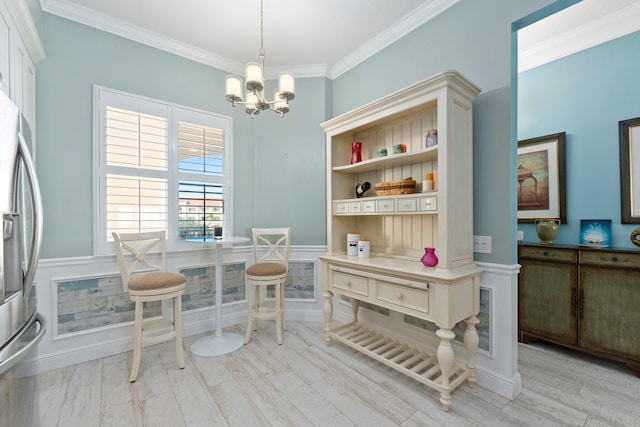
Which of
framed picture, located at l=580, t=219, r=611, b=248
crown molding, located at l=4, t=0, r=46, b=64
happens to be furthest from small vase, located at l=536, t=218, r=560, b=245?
crown molding, located at l=4, t=0, r=46, b=64

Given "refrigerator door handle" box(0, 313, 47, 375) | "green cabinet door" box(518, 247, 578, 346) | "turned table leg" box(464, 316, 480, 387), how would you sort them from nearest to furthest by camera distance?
"refrigerator door handle" box(0, 313, 47, 375)
"turned table leg" box(464, 316, 480, 387)
"green cabinet door" box(518, 247, 578, 346)

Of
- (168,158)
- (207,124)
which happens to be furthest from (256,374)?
(207,124)

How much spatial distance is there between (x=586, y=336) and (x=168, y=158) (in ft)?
13.5

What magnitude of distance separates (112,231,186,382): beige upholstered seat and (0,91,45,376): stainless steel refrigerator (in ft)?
3.07

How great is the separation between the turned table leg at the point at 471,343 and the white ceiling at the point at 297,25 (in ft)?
8.19

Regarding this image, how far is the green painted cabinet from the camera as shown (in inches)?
83.8

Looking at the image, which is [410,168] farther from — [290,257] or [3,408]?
[3,408]

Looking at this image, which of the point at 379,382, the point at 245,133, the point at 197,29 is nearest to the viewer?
the point at 379,382

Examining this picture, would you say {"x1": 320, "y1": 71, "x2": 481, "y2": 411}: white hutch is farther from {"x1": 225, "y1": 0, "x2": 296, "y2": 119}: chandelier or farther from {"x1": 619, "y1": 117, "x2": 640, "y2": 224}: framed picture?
{"x1": 619, "y1": 117, "x2": 640, "y2": 224}: framed picture

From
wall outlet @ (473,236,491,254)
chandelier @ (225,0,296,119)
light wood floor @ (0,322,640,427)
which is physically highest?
chandelier @ (225,0,296,119)

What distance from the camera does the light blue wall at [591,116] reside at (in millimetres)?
2463

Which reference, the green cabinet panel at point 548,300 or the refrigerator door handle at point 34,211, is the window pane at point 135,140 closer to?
the refrigerator door handle at point 34,211

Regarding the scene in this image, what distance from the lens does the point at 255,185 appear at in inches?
134

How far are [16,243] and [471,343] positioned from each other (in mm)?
2566
